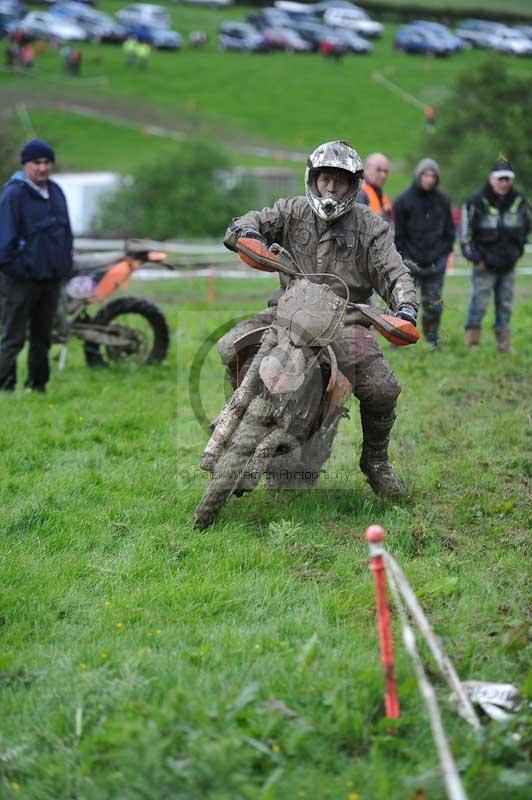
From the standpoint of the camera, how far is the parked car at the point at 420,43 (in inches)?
2717

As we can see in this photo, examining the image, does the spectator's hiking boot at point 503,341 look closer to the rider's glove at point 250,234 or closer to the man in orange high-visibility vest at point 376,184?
the man in orange high-visibility vest at point 376,184

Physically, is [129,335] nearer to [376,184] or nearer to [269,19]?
[376,184]

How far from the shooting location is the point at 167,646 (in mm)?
5125

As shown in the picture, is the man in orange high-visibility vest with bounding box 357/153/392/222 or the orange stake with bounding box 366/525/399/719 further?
the man in orange high-visibility vest with bounding box 357/153/392/222

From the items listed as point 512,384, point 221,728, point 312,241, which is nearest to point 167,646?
point 221,728

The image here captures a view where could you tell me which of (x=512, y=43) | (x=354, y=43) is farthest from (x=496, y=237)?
(x=354, y=43)

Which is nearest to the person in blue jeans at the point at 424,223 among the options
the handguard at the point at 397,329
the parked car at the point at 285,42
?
the handguard at the point at 397,329

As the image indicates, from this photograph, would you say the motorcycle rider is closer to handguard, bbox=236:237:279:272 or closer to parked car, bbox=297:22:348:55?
handguard, bbox=236:237:279:272

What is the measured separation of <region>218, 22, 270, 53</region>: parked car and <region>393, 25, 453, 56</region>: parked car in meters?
8.54

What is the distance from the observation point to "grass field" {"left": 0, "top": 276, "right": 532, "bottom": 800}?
4105 mm

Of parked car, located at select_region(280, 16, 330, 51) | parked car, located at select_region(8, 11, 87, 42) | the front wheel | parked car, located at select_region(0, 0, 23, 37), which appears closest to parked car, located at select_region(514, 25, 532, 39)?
parked car, located at select_region(280, 16, 330, 51)

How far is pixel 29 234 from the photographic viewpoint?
32.2 ft

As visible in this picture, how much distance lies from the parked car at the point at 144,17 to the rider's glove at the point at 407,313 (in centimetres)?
6593

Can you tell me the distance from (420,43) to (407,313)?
66711mm
